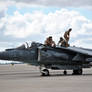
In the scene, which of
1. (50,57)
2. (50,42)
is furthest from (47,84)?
(50,42)

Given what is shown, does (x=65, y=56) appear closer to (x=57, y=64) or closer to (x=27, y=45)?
(x=57, y=64)

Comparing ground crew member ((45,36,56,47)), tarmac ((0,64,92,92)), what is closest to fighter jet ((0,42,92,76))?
ground crew member ((45,36,56,47))

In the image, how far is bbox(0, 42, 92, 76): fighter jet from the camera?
909 inches

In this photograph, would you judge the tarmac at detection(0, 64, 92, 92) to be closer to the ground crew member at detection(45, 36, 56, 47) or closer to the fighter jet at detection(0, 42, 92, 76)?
the fighter jet at detection(0, 42, 92, 76)

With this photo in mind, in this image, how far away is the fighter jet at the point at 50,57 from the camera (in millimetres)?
23078

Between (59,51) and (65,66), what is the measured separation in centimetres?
131

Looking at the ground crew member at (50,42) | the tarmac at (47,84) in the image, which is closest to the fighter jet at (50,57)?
the ground crew member at (50,42)

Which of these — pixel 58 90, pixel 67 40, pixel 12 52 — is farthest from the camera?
pixel 67 40

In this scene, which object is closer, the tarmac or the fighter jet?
the tarmac

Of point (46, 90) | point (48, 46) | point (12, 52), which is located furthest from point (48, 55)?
point (46, 90)

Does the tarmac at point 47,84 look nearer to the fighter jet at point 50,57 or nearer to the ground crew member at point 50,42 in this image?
the fighter jet at point 50,57

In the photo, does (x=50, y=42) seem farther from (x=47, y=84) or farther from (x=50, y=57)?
(x=47, y=84)

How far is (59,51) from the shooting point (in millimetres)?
24031

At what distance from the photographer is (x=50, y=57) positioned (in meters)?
23.5
